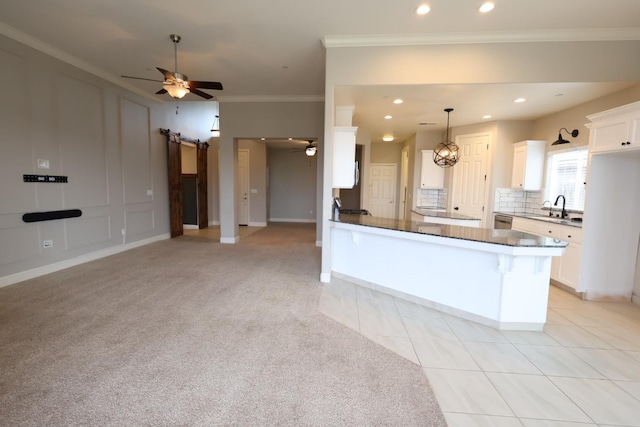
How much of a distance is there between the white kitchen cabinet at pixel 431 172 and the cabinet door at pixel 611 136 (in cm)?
315

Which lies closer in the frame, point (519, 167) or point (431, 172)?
point (519, 167)

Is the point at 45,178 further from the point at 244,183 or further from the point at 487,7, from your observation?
the point at 487,7

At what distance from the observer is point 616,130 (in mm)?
3143

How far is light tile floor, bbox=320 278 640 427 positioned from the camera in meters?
1.72

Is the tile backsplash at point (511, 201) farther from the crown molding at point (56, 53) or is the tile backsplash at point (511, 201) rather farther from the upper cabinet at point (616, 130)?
the crown molding at point (56, 53)

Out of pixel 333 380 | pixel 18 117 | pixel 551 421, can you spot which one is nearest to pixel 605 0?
pixel 551 421

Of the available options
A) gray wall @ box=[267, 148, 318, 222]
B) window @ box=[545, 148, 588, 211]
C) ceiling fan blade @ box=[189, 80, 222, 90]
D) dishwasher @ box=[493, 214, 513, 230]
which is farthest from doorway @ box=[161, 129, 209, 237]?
window @ box=[545, 148, 588, 211]

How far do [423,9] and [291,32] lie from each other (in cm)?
156

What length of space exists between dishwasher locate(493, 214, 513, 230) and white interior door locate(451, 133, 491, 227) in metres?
0.32

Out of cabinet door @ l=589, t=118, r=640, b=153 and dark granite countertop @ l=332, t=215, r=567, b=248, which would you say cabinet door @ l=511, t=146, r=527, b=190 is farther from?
dark granite countertop @ l=332, t=215, r=567, b=248

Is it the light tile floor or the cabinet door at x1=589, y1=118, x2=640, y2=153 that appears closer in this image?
the light tile floor

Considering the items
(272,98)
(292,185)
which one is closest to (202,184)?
(292,185)

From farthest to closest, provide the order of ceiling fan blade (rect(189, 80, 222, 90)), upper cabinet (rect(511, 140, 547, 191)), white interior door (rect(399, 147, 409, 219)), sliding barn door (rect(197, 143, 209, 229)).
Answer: sliding barn door (rect(197, 143, 209, 229))
white interior door (rect(399, 147, 409, 219))
upper cabinet (rect(511, 140, 547, 191))
ceiling fan blade (rect(189, 80, 222, 90))

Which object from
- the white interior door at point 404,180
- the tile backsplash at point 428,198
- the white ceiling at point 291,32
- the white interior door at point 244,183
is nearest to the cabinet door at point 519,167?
the white ceiling at point 291,32
